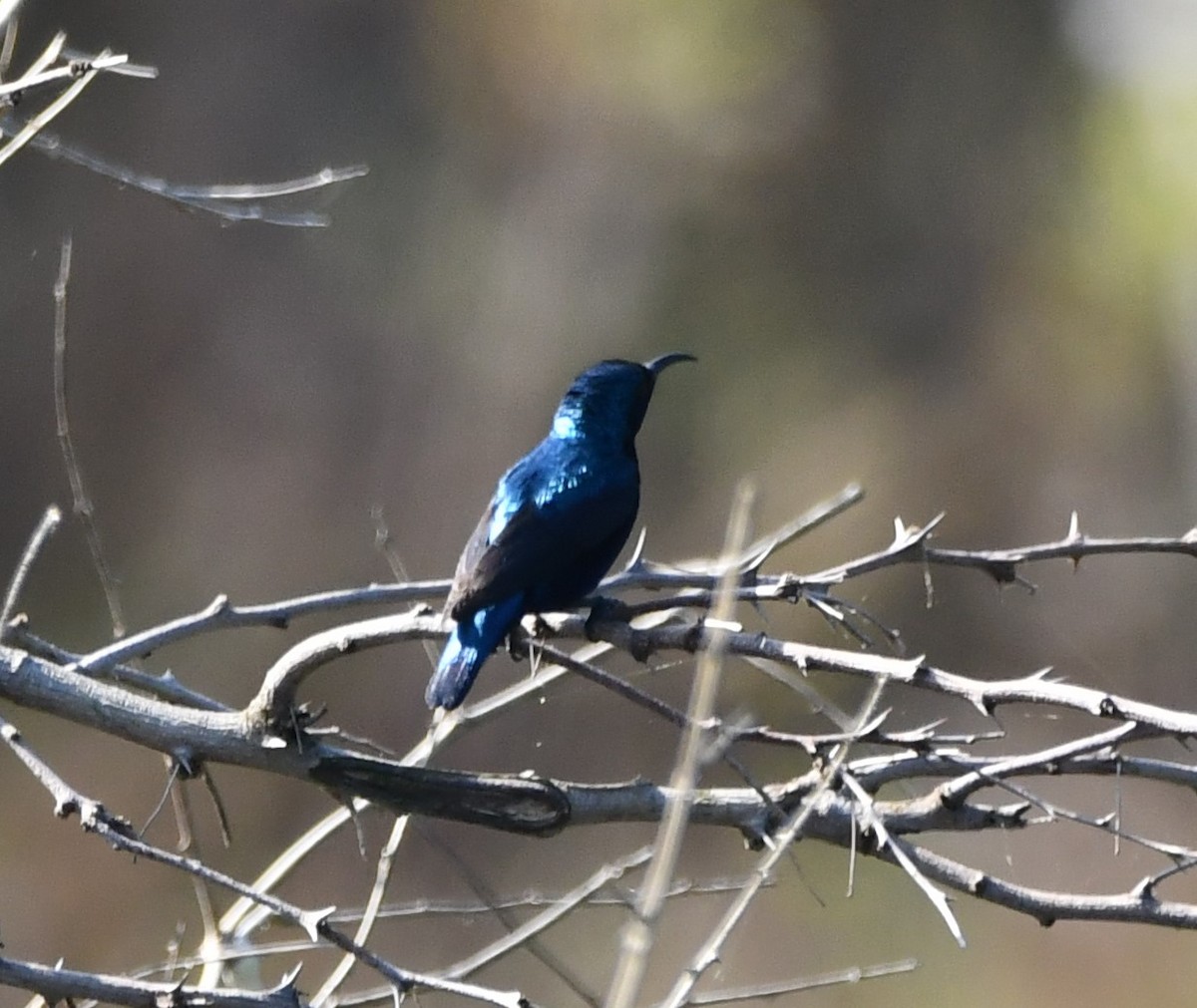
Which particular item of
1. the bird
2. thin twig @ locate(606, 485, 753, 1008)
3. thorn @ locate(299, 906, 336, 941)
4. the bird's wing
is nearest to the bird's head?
the bird

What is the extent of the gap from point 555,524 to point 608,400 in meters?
0.62

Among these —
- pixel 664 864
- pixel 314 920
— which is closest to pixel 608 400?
pixel 314 920

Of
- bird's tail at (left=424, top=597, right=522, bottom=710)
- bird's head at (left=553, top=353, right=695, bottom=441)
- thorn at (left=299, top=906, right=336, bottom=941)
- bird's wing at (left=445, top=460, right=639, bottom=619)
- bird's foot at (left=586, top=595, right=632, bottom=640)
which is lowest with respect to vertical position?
thorn at (left=299, top=906, right=336, bottom=941)

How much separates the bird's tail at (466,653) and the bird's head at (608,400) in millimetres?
945

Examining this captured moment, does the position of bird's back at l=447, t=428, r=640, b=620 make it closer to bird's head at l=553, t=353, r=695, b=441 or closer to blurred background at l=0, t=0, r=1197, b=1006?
bird's head at l=553, t=353, r=695, b=441

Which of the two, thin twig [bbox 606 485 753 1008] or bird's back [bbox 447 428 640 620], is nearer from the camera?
thin twig [bbox 606 485 753 1008]

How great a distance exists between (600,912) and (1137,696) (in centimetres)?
321

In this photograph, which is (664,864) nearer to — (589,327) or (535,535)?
(535,535)

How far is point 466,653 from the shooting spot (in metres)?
3.17

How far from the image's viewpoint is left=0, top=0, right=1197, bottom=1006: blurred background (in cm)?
930

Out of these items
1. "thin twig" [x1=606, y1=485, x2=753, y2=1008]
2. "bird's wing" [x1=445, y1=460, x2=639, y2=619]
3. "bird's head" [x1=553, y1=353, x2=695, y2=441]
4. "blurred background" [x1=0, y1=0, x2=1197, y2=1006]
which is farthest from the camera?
"blurred background" [x1=0, y1=0, x2=1197, y2=1006]

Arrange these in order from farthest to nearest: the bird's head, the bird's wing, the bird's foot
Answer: the bird's head < the bird's wing < the bird's foot

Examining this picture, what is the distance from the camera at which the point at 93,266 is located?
10414 mm

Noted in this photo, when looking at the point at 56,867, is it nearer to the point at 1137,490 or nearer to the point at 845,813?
the point at 1137,490
